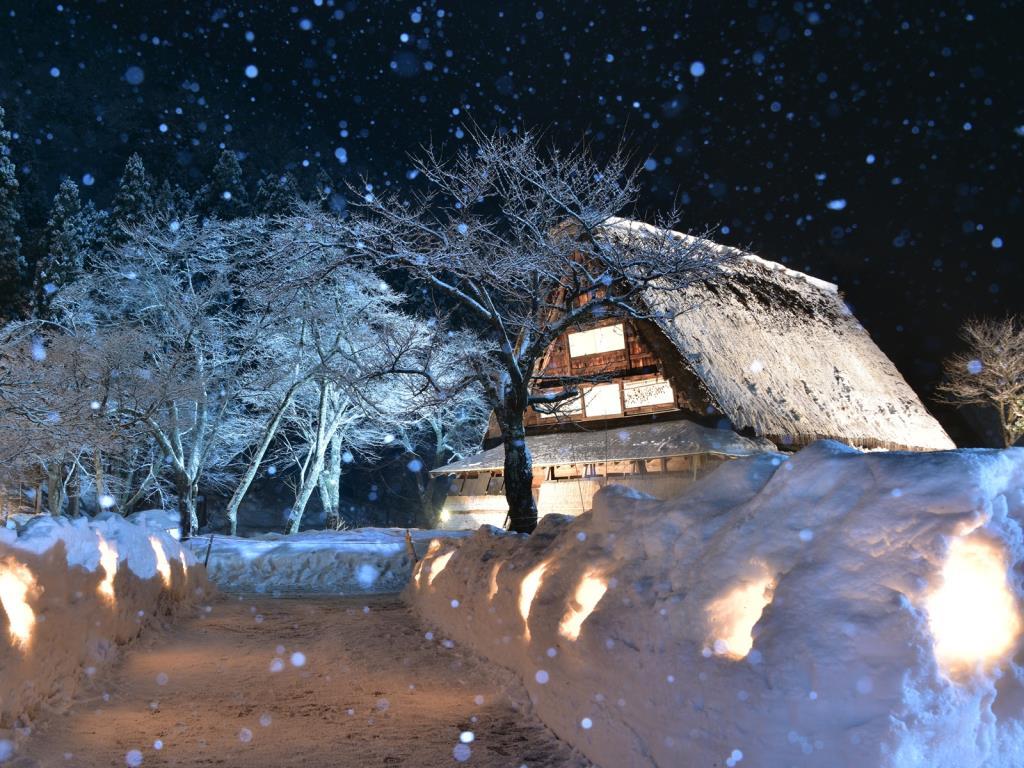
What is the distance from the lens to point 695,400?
1764 centimetres

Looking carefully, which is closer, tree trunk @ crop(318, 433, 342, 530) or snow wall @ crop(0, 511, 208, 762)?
snow wall @ crop(0, 511, 208, 762)

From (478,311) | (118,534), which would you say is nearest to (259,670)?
(118,534)

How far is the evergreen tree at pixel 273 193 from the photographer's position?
34531mm

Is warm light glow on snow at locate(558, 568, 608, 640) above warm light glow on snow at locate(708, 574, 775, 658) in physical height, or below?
below

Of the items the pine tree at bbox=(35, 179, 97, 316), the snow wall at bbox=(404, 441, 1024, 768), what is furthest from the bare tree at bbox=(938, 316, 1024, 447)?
the pine tree at bbox=(35, 179, 97, 316)

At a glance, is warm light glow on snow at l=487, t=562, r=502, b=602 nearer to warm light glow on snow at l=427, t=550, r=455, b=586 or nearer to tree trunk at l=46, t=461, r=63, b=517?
warm light glow on snow at l=427, t=550, r=455, b=586

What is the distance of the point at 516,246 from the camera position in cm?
1306

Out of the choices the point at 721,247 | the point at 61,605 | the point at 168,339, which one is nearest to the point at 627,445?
the point at 721,247

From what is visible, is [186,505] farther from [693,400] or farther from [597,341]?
[693,400]

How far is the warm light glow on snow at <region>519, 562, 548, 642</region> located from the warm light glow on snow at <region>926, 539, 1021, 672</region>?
326 cm

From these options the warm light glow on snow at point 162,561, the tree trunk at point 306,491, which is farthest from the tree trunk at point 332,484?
the warm light glow on snow at point 162,561

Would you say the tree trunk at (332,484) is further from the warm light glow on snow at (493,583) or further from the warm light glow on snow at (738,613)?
the warm light glow on snow at (738,613)

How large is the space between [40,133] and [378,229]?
40.0 m

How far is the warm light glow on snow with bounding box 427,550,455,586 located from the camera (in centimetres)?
975
